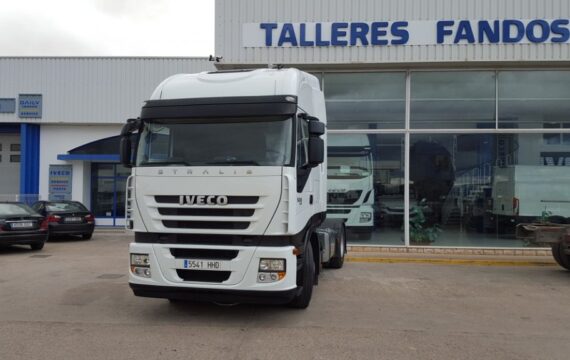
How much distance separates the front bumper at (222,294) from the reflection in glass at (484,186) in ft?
27.6

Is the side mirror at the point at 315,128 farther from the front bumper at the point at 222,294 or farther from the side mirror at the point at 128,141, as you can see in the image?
the side mirror at the point at 128,141

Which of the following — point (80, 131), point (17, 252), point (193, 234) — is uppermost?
point (80, 131)

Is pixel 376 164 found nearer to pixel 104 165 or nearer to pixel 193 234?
pixel 193 234

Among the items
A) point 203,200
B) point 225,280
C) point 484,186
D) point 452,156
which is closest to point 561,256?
point 484,186

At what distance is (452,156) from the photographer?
519 inches

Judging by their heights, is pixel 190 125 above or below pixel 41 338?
above

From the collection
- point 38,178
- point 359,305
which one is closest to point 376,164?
point 359,305

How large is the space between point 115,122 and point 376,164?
1219 cm

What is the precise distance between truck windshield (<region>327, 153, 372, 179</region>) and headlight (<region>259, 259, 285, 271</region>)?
25.4ft

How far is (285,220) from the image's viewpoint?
5602 mm

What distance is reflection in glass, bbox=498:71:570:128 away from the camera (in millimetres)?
13016

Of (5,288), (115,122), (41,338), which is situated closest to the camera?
(41,338)

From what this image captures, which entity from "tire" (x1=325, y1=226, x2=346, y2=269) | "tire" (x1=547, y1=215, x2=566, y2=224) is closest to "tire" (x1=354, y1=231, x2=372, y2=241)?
"tire" (x1=325, y1=226, x2=346, y2=269)

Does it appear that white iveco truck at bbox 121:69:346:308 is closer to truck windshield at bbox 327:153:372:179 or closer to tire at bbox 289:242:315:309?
tire at bbox 289:242:315:309
